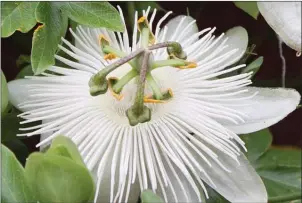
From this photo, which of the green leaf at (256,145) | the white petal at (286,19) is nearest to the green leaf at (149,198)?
the white petal at (286,19)

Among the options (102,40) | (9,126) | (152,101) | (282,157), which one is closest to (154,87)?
(152,101)

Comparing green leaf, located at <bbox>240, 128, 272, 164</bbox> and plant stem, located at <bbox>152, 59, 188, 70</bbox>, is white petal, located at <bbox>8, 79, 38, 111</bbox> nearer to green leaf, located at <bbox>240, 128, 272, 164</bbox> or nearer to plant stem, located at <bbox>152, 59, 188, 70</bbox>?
plant stem, located at <bbox>152, 59, 188, 70</bbox>

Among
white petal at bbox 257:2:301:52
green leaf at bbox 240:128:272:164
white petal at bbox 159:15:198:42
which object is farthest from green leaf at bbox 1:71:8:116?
green leaf at bbox 240:128:272:164

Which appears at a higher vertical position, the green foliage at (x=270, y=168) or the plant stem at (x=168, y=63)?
the plant stem at (x=168, y=63)

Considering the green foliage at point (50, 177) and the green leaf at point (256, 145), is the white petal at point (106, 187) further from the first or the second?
the green leaf at point (256, 145)

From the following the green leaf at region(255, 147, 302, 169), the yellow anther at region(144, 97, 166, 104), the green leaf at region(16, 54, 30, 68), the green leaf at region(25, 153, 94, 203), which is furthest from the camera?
the green leaf at region(255, 147, 302, 169)

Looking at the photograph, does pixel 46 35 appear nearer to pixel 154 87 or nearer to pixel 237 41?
pixel 154 87

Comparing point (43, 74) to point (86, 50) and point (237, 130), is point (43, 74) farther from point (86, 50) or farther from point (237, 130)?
point (237, 130)
